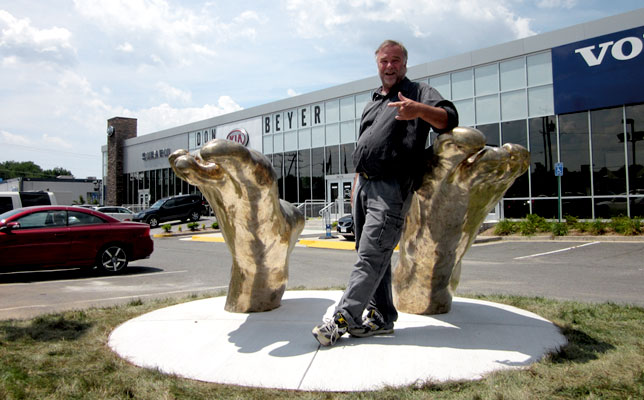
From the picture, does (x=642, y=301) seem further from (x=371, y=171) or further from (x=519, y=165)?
(x=371, y=171)

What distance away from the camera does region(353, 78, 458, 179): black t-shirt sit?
296 centimetres

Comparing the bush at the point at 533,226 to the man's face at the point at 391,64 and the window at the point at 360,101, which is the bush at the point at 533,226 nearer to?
the window at the point at 360,101

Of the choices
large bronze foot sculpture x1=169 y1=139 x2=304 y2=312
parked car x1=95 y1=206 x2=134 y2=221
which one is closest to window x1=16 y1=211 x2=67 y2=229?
large bronze foot sculpture x1=169 y1=139 x2=304 y2=312

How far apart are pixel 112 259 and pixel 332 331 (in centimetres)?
716

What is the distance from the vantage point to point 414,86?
3.18 m

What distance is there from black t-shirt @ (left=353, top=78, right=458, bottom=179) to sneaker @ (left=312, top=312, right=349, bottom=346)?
3.06ft

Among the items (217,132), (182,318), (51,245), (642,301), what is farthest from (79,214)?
(217,132)

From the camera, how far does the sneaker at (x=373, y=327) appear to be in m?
3.00

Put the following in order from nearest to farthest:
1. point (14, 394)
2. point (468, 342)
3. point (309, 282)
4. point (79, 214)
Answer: point (14, 394) → point (468, 342) → point (309, 282) → point (79, 214)

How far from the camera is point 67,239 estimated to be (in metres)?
8.34

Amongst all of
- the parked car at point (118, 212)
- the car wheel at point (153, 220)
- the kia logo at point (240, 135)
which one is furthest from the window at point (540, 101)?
the parked car at point (118, 212)

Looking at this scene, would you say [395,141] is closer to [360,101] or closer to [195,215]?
[360,101]

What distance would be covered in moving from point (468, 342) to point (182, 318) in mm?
2161

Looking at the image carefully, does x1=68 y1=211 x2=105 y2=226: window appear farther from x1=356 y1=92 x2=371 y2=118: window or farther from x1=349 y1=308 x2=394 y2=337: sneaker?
x1=356 y1=92 x2=371 y2=118: window
